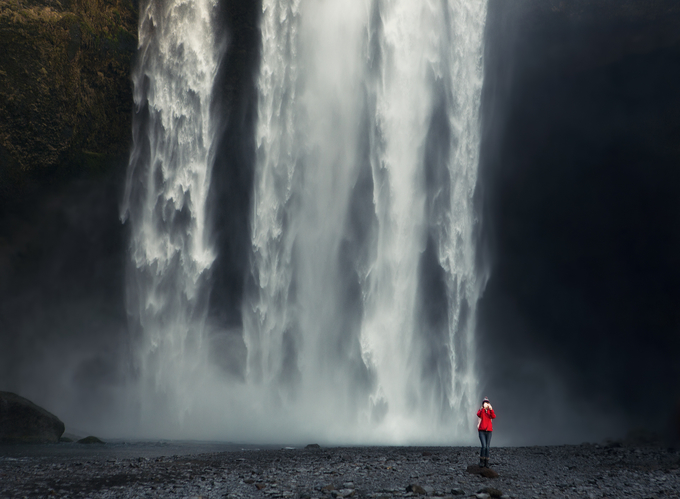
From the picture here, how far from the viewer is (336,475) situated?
9555 mm

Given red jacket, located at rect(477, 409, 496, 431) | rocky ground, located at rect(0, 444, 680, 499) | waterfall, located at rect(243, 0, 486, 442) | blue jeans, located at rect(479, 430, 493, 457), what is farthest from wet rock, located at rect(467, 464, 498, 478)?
waterfall, located at rect(243, 0, 486, 442)

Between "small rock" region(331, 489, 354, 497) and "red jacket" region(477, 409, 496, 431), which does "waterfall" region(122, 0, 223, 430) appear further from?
"small rock" region(331, 489, 354, 497)

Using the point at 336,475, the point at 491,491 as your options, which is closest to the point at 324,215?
the point at 336,475

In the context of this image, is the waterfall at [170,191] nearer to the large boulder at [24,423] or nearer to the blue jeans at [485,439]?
the large boulder at [24,423]

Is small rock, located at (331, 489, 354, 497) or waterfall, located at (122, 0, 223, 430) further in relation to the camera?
waterfall, located at (122, 0, 223, 430)

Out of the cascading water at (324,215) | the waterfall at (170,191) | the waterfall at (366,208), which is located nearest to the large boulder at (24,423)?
the cascading water at (324,215)

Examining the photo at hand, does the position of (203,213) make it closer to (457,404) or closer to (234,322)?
(234,322)

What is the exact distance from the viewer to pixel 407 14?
890 inches

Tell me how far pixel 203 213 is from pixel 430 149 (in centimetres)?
1082

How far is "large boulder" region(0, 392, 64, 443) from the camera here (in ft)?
52.3

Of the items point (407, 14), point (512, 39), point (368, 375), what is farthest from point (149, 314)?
point (512, 39)

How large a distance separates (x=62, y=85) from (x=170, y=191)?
6.09 m

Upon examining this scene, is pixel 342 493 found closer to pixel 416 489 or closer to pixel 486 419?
pixel 416 489

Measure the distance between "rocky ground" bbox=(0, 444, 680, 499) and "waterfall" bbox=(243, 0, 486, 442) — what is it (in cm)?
756
